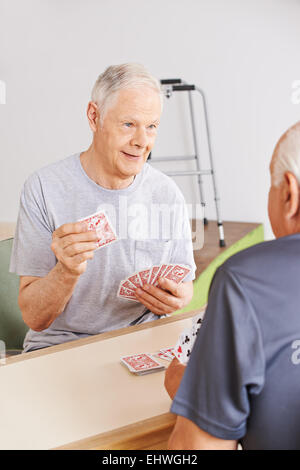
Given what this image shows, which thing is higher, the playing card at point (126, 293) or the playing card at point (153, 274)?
the playing card at point (153, 274)

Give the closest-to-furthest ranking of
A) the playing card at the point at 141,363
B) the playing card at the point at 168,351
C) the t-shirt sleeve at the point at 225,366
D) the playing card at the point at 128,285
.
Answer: the t-shirt sleeve at the point at 225,366, the playing card at the point at 141,363, the playing card at the point at 168,351, the playing card at the point at 128,285

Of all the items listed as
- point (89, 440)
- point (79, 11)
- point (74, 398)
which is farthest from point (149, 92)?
point (79, 11)

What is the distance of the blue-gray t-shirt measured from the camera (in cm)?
90

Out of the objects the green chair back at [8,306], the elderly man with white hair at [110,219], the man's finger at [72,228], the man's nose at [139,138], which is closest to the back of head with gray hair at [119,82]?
the elderly man with white hair at [110,219]

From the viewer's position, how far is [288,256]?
0.93m

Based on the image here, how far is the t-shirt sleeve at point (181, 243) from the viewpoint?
6.67ft

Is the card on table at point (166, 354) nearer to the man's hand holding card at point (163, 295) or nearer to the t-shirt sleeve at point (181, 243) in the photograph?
the man's hand holding card at point (163, 295)

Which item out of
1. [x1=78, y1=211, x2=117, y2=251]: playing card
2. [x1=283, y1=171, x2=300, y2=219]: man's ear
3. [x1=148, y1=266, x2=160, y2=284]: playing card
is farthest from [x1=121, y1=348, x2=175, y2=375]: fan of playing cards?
[x1=283, y1=171, x2=300, y2=219]: man's ear

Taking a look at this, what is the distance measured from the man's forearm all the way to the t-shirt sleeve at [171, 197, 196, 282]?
0.44m

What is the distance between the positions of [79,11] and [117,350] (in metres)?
4.30

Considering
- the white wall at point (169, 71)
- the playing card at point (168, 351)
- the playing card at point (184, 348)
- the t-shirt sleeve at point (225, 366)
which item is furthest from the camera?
the white wall at point (169, 71)

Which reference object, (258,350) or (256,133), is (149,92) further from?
(256,133)

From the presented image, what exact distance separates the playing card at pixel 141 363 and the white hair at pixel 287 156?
67 centimetres

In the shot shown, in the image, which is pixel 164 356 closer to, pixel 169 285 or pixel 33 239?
pixel 169 285
